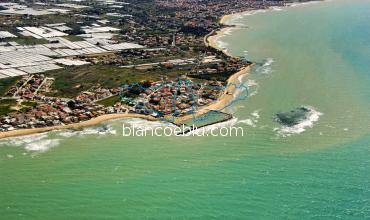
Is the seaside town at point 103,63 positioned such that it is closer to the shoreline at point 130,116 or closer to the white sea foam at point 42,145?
the shoreline at point 130,116

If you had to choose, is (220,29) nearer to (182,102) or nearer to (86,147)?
(182,102)

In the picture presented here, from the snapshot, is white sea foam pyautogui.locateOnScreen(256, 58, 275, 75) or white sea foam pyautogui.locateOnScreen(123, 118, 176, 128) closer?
white sea foam pyautogui.locateOnScreen(123, 118, 176, 128)

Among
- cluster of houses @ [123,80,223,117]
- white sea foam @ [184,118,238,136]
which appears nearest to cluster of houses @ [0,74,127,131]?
cluster of houses @ [123,80,223,117]

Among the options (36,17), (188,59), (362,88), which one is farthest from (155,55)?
(36,17)

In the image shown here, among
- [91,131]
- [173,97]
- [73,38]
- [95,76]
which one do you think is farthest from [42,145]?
[73,38]

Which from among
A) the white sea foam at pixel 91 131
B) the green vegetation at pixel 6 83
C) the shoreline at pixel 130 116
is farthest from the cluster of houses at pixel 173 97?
the green vegetation at pixel 6 83

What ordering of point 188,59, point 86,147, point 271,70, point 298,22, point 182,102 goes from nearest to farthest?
1. point 86,147
2. point 182,102
3. point 271,70
4. point 188,59
5. point 298,22

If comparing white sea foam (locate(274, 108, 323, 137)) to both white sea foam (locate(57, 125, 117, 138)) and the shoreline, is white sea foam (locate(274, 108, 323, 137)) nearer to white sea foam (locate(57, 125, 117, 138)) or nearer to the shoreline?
the shoreline
